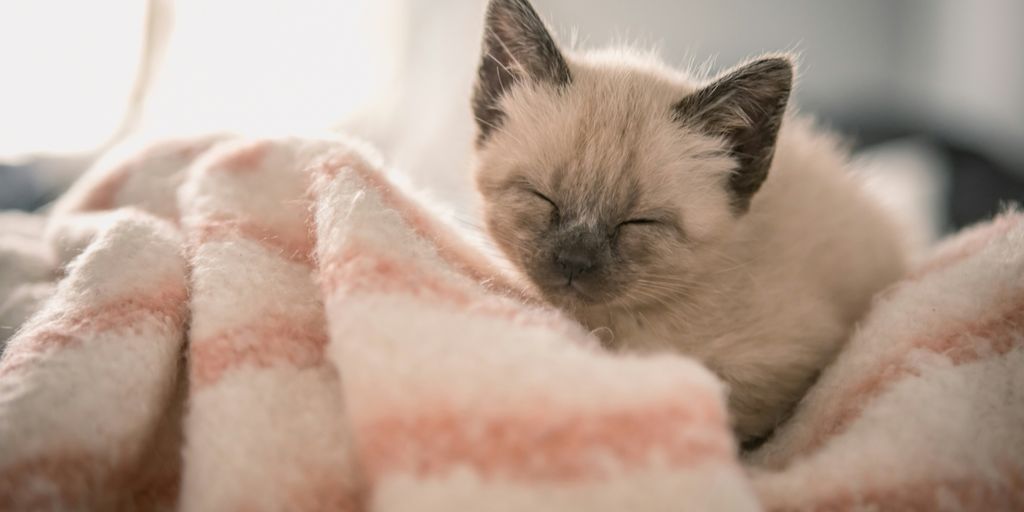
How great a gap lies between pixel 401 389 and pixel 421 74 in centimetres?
175

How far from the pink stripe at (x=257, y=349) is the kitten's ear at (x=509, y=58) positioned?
50 cm

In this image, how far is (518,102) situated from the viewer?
1.03m

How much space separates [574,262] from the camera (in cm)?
87

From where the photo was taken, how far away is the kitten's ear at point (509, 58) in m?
0.97

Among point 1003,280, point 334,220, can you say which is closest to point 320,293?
point 334,220

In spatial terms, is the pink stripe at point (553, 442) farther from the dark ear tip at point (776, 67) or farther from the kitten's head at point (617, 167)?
the dark ear tip at point (776, 67)

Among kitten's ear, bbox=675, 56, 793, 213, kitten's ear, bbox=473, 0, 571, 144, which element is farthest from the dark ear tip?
kitten's ear, bbox=473, 0, 571, 144

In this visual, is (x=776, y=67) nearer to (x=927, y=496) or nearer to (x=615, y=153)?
(x=615, y=153)

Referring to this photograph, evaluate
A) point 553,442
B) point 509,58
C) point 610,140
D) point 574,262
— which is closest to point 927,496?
point 553,442

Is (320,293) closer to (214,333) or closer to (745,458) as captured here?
(214,333)

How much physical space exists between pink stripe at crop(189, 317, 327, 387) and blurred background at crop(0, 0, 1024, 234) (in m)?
0.41

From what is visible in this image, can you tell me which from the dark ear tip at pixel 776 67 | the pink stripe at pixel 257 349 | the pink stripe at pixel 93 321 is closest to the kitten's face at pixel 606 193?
the dark ear tip at pixel 776 67

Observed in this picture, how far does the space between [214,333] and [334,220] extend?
0.17m

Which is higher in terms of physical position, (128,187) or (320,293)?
(320,293)
